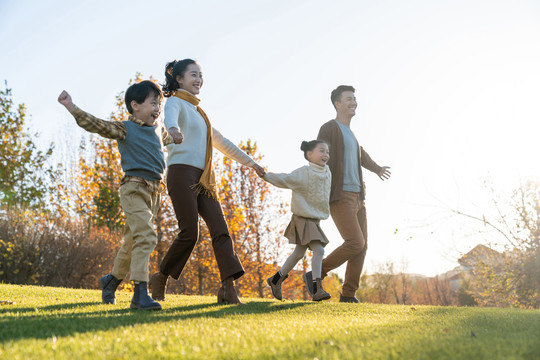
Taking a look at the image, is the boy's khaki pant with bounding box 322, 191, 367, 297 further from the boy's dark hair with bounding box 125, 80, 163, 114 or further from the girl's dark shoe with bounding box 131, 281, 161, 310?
the boy's dark hair with bounding box 125, 80, 163, 114

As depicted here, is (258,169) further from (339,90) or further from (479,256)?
(479,256)

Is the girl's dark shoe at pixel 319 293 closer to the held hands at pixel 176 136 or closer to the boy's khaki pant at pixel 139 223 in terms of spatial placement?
the boy's khaki pant at pixel 139 223

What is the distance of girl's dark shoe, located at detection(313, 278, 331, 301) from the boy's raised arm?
299cm

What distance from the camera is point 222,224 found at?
4.91 metres

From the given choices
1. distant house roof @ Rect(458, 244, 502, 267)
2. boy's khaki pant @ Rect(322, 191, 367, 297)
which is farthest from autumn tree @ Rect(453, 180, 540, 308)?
boy's khaki pant @ Rect(322, 191, 367, 297)

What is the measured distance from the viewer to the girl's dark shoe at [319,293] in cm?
565

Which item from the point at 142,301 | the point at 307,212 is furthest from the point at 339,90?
the point at 142,301

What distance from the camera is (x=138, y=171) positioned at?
4230 mm

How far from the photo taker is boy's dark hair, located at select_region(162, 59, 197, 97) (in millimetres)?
5152

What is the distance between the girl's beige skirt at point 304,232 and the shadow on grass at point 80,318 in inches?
61.3

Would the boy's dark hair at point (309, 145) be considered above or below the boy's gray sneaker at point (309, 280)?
above

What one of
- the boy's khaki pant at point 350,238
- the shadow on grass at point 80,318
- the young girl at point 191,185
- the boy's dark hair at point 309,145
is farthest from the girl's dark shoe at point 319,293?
the boy's dark hair at point 309,145

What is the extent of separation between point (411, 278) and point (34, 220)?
58.2m

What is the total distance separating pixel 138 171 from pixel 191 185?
674mm
